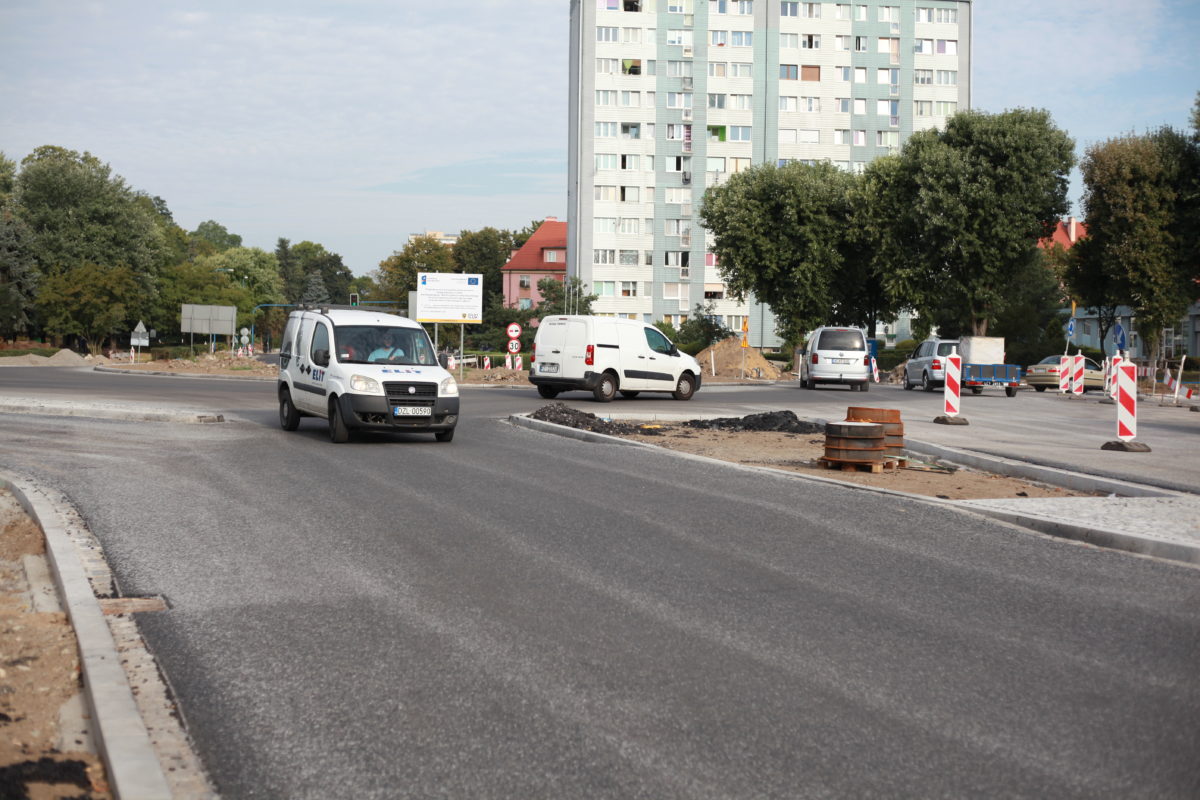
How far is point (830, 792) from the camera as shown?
3.90m

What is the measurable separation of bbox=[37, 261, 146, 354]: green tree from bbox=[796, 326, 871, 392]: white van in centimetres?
5388

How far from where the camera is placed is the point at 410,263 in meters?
120

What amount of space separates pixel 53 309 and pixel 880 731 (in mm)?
81510

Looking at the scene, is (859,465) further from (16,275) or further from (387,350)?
(16,275)

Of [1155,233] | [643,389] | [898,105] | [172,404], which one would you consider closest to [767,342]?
[898,105]

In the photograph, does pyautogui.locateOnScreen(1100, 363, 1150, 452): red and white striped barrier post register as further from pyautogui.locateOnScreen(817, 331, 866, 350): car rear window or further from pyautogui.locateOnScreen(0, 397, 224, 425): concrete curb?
pyautogui.locateOnScreen(817, 331, 866, 350): car rear window

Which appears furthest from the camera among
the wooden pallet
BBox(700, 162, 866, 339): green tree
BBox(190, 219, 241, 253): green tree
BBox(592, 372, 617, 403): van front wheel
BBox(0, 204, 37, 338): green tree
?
BBox(190, 219, 241, 253): green tree

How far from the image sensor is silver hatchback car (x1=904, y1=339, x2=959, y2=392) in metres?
40.4

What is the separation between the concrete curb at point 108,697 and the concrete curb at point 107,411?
1337cm

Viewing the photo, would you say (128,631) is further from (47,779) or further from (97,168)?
(97,168)

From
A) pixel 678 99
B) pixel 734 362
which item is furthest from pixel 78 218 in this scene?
pixel 734 362

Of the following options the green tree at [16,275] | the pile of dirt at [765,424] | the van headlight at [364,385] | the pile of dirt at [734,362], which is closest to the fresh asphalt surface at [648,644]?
the van headlight at [364,385]

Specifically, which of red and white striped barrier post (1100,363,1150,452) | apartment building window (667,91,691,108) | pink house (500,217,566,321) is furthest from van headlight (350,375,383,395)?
pink house (500,217,566,321)

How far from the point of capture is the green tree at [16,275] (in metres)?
78.1
